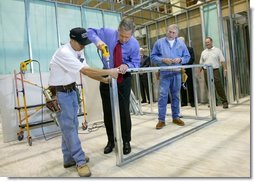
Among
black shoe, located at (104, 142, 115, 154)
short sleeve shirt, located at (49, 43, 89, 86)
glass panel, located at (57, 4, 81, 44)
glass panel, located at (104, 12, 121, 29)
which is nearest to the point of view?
short sleeve shirt, located at (49, 43, 89, 86)

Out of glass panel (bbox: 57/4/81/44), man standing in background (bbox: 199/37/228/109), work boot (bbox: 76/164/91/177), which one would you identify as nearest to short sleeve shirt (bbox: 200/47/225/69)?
man standing in background (bbox: 199/37/228/109)

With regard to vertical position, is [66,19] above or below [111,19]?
below

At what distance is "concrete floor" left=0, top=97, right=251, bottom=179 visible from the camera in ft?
6.05

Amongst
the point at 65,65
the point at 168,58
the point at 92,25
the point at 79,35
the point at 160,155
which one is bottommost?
the point at 160,155

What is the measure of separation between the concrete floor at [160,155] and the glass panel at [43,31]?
55.6 inches

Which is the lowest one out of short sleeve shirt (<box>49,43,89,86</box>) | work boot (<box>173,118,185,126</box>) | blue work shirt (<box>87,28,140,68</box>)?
work boot (<box>173,118,185,126</box>)

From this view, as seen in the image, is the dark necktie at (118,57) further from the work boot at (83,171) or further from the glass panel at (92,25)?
the glass panel at (92,25)

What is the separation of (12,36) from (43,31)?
1.75 feet

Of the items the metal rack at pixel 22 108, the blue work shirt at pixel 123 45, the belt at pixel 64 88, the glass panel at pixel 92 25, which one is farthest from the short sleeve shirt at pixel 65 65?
the glass panel at pixel 92 25

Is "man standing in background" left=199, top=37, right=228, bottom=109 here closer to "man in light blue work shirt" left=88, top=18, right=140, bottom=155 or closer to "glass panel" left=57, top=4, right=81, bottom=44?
"glass panel" left=57, top=4, right=81, bottom=44

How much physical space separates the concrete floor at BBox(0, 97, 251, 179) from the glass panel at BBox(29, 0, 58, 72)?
141 cm

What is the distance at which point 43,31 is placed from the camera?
407 centimetres

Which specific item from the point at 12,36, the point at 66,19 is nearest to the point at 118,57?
the point at 12,36

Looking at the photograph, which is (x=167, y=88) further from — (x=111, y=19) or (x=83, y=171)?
(x=111, y=19)
